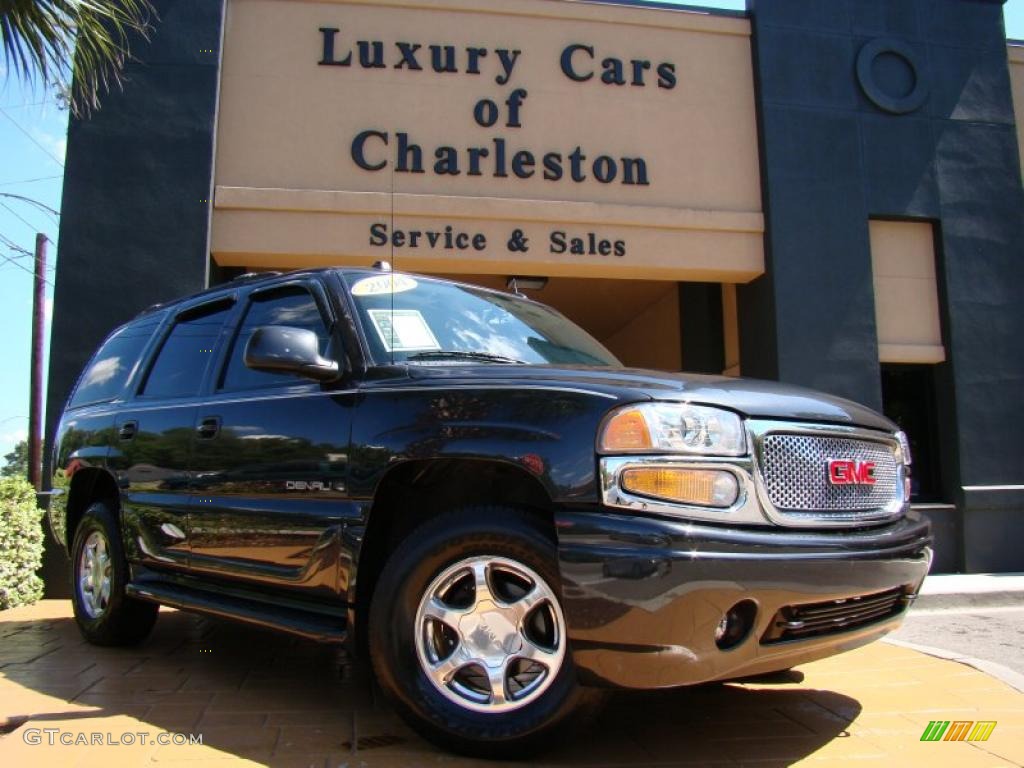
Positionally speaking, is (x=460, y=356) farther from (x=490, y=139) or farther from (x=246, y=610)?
(x=490, y=139)

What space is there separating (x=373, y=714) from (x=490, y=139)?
7453 millimetres

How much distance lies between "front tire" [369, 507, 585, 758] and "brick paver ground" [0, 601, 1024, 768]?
16 cm

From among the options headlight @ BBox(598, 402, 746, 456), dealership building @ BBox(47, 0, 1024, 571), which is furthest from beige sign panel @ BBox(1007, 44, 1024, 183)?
headlight @ BBox(598, 402, 746, 456)

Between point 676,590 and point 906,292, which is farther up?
point 906,292

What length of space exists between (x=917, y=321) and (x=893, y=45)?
348 cm

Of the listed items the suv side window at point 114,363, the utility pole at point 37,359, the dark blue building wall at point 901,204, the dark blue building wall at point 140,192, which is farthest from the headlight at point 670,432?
the utility pole at point 37,359

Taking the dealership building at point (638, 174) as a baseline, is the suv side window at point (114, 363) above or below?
below

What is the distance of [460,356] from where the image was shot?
341cm

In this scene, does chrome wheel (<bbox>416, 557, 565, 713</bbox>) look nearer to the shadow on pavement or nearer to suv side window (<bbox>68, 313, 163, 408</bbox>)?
the shadow on pavement

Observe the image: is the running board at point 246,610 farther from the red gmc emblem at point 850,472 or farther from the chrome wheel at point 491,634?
the red gmc emblem at point 850,472

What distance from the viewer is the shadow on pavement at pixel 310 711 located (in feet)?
9.52

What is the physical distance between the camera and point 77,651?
474cm

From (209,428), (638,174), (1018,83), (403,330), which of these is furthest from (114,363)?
(1018,83)

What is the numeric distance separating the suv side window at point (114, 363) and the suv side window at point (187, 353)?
323mm
